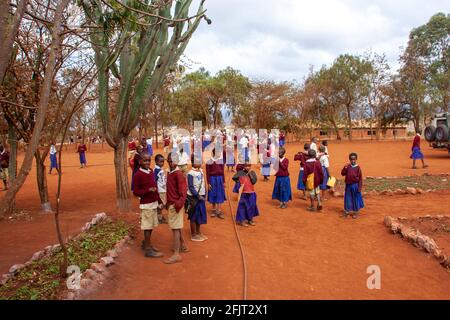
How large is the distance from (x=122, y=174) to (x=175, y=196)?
2.85 m

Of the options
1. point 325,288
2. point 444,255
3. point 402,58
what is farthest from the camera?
point 402,58

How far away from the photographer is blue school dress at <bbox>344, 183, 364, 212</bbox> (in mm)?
8125

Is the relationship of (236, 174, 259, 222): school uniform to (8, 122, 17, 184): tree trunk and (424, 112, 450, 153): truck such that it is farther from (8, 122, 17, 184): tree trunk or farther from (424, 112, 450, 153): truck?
(424, 112, 450, 153): truck

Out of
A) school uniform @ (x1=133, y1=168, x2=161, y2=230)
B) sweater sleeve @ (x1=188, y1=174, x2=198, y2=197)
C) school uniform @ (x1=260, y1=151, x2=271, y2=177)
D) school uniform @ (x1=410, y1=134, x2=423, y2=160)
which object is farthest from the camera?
school uniform @ (x1=410, y1=134, x2=423, y2=160)

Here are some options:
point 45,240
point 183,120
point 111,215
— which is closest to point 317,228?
point 111,215

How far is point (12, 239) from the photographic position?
6715 millimetres

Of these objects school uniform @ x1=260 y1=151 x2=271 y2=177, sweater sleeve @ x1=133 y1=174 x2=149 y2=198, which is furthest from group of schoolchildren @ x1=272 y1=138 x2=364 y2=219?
sweater sleeve @ x1=133 y1=174 x2=149 y2=198

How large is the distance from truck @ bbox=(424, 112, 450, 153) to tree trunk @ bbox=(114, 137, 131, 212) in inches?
703

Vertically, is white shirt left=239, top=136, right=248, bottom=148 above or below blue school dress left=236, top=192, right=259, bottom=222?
above

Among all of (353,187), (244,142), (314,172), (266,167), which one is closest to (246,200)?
(314,172)

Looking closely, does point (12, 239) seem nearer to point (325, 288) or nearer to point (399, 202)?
point (325, 288)

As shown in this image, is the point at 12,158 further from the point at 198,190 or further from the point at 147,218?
the point at 198,190

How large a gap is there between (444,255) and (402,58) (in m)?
37.6

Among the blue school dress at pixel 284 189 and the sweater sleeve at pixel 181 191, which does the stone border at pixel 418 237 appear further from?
the sweater sleeve at pixel 181 191
